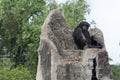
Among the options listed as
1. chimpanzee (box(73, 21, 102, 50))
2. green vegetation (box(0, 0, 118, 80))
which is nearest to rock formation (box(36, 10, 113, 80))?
chimpanzee (box(73, 21, 102, 50))

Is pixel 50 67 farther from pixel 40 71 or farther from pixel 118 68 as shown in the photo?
pixel 118 68

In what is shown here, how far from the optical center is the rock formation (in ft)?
47.2

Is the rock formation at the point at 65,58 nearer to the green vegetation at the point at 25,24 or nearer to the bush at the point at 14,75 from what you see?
the bush at the point at 14,75

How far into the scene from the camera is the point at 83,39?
607 inches

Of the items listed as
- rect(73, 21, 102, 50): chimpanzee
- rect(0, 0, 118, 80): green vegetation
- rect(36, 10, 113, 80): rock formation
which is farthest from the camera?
rect(0, 0, 118, 80): green vegetation

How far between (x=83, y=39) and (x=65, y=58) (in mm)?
728

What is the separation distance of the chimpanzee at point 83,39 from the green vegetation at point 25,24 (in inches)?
605

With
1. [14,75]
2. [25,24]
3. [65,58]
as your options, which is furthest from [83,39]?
[25,24]

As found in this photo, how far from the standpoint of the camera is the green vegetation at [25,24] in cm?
3195

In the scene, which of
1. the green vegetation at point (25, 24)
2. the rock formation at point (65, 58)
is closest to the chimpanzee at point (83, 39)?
the rock formation at point (65, 58)

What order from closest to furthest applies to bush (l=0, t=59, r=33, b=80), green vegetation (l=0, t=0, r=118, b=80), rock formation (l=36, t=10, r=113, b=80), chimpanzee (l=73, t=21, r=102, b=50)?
rock formation (l=36, t=10, r=113, b=80) → chimpanzee (l=73, t=21, r=102, b=50) → bush (l=0, t=59, r=33, b=80) → green vegetation (l=0, t=0, r=118, b=80)

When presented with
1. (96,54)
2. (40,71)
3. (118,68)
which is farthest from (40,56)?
(118,68)

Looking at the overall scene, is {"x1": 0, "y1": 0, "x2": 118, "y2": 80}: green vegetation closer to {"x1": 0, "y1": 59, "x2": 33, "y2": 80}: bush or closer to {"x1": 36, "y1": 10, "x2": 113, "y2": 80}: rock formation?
{"x1": 0, "y1": 59, "x2": 33, "y2": 80}: bush

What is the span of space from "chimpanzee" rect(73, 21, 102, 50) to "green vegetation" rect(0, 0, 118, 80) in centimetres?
1536
